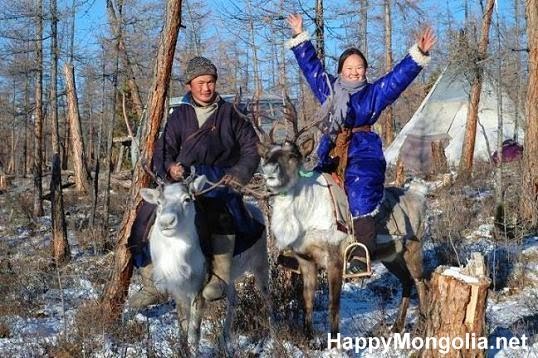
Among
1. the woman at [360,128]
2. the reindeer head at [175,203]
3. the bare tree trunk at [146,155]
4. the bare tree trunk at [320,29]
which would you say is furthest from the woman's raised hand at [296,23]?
the bare tree trunk at [320,29]

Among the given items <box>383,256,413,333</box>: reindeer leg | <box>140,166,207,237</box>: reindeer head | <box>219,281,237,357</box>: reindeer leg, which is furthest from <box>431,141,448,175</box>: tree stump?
<box>140,166,207,237</box>: reindeer head

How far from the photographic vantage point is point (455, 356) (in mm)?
4094

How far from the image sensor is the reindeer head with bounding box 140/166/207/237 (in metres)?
4.26

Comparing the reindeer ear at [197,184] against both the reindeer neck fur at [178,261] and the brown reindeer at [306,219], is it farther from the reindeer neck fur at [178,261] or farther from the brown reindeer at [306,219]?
the brown reindeer at [306,219]

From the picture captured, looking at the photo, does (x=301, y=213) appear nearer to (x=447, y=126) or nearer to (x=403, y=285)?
(x=403, y=285)

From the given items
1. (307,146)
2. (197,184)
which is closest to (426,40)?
(307,146)

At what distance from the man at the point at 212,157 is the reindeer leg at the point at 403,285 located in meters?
1.56

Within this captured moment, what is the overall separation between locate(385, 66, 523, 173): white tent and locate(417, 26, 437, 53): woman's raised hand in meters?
14.5

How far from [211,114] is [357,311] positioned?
2.66m

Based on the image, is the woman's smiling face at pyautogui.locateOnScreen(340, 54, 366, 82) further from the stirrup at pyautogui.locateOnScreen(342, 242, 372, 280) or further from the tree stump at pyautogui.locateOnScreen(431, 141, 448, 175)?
the tree stump at pyautogui.locateOnScreen(431, 141, 448, 175)

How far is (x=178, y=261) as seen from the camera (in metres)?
4.54

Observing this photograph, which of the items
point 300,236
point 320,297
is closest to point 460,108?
point 320,297

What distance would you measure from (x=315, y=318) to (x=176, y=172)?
2.20m

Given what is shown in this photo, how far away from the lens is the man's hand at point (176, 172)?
15.8ft
